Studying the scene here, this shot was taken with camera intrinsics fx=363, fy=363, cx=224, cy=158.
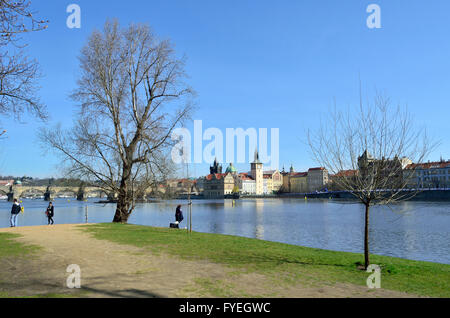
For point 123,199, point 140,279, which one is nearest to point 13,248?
point 140,279

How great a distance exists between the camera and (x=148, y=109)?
2758 cm

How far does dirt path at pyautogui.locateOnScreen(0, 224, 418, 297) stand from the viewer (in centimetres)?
825

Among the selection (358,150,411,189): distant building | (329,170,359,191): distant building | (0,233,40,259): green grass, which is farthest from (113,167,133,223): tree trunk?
(358,150,411,189): distant building

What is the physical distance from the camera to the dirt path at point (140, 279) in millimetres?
8250

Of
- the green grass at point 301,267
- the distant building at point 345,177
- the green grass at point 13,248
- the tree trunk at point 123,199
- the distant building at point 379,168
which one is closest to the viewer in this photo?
the green grass at point 301,267

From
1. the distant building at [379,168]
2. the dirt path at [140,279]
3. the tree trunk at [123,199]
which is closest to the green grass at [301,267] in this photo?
the dirt path at [140,279]

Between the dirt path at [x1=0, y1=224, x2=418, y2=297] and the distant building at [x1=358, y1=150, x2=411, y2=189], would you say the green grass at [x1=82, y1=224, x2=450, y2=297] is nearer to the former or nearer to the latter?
the dirt path at [x1=0, y1=224, x2=418, y2=297]

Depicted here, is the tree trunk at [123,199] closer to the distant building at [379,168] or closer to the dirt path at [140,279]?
the dirt path at [140,279]

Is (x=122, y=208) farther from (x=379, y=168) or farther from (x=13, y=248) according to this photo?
(x=379, y=168)

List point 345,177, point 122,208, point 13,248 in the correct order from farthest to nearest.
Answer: point 122,208 → point 13,248 → point 345,177

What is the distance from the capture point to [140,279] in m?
9.38
